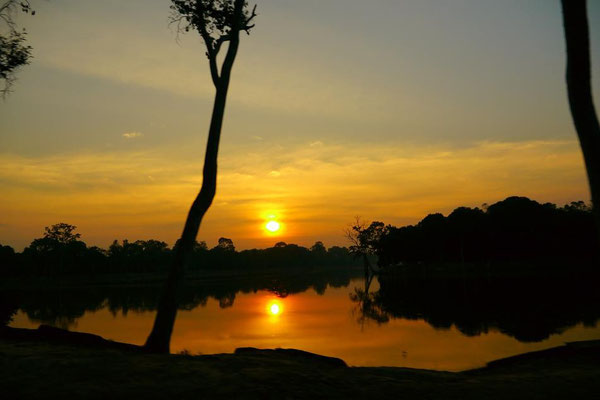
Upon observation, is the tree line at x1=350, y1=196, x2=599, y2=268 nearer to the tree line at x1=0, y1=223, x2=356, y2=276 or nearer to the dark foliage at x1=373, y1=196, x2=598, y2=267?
the dark foliage at x1=373, y1=196, x2=598, y2=267

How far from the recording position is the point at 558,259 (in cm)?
7662

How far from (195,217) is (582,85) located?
924 cm

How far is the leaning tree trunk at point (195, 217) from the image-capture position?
37.3 feet

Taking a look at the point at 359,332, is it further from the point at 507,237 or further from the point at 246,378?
the point at 507,237

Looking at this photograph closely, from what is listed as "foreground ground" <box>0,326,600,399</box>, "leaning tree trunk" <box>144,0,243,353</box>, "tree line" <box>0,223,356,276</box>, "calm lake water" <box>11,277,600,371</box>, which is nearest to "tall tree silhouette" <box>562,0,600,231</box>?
"foreground ground" <box>0,326,600,399</box>

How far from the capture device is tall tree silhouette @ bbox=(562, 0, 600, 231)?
291 inches

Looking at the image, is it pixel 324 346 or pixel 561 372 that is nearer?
pixel 561 372

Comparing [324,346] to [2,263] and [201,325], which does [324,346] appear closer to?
[201,325]

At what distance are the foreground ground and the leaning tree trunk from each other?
1803 millimetres

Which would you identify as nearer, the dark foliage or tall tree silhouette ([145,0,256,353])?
tall tree silhouette ([145,0,256,353])

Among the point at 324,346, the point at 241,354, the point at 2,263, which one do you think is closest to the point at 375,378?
the point at 241,354

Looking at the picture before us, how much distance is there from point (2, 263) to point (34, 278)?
659 centimetres

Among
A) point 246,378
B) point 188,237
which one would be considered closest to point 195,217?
point 188,237

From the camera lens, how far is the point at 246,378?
24.9 feet
